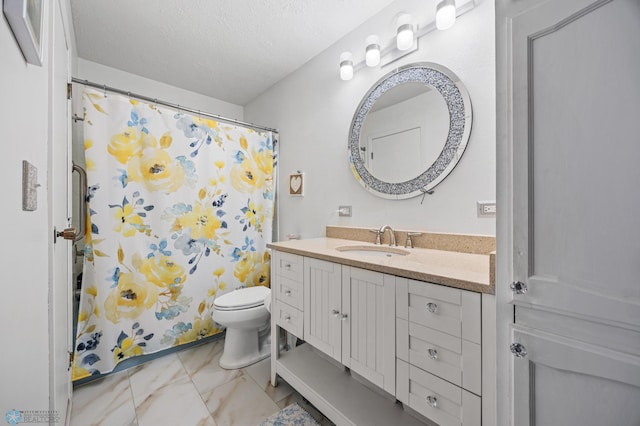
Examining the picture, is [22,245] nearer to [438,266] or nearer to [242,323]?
[438,266]

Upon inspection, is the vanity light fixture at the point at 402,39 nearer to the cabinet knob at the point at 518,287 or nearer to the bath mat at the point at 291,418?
the cabinet knob at the point at 518,287

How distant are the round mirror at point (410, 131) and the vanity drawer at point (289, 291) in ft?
2.57

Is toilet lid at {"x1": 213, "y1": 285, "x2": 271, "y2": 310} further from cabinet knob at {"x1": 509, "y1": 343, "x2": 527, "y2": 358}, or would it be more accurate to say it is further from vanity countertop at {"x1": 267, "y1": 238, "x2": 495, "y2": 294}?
cabinet knob at {"x1": 509, "y1": 343, "x2": 527, "y2": 358}

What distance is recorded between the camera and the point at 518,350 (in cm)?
65

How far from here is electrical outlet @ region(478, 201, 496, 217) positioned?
1232 mm

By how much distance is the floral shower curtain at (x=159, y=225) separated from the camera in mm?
1679

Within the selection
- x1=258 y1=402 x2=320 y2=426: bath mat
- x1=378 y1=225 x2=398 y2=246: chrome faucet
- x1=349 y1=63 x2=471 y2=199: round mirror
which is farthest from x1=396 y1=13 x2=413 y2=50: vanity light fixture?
x1=258 y1=402 x2=320 y2=426: bath mat

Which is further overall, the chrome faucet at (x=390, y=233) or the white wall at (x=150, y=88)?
the white wall at (x=150, y=88)

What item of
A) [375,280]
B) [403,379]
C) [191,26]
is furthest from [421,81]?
[191,26]

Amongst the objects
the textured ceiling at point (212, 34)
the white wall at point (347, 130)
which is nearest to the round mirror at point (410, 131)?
the white wall at point (347, 130)

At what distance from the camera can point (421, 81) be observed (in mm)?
1469

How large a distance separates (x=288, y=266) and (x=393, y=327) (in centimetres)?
72

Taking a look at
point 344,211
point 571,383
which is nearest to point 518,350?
point 571,383

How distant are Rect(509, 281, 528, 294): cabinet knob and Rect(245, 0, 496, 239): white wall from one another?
667 millimetres
